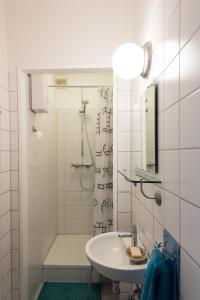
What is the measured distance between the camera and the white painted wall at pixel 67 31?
1.81 meters

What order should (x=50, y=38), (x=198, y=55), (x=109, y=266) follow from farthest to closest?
1. (x=50, y=38)
2. (x=109, y=266)
3. (x=198, y=55)

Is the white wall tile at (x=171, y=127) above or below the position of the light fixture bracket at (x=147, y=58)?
below

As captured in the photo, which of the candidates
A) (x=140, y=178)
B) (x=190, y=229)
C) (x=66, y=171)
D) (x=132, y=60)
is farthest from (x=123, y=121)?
(x=66, y=171)

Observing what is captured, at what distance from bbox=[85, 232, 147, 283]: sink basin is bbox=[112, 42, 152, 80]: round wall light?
1.04 m

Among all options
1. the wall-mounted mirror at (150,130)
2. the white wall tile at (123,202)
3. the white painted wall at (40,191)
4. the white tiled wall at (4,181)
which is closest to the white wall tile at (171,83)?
the wall-mounted mirror at (150,130)

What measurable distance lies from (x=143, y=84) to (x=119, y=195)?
3.01 ft

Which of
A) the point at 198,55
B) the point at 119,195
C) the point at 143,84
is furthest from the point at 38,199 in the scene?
the point at 198,55

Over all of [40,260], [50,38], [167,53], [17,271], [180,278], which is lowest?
[40,260]

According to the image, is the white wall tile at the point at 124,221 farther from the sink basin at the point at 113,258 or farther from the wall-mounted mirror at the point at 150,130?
the wall-mounted mirror at the point at 150,130

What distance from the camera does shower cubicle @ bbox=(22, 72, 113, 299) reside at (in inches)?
83.6

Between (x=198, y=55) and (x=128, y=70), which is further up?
(x=128, y=70)

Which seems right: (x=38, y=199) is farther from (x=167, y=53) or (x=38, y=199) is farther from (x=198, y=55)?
(x=198, y=55)

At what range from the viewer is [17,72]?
183cm

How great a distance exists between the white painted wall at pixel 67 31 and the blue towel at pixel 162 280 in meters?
1.49
